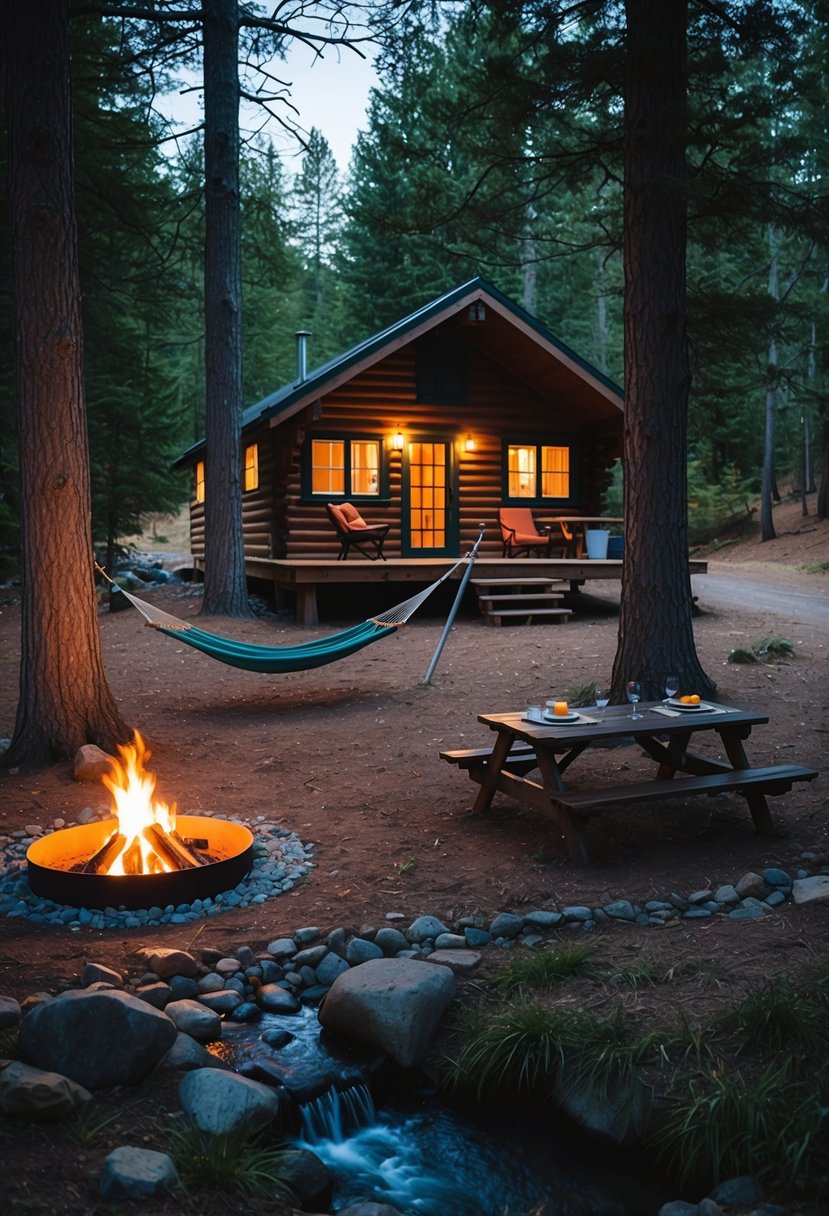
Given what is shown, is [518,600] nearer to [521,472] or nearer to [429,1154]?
[521,472]

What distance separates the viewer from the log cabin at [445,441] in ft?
42.9

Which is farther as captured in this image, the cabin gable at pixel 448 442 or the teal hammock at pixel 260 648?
the cabin gable at pixel 448 442

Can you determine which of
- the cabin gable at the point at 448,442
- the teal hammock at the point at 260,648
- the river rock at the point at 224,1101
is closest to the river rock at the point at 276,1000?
the river rock at the point at 224,1101

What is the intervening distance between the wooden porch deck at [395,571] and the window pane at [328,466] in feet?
5.14

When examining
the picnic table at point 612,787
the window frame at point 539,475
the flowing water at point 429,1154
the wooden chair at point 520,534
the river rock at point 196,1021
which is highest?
the window frame at point 539,475

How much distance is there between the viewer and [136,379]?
58.2ft

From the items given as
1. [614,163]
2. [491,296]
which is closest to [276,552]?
[491,296]

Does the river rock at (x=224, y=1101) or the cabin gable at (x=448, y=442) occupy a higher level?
the cabin gable at (x=448, y=442)

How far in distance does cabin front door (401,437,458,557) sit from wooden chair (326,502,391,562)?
965mm

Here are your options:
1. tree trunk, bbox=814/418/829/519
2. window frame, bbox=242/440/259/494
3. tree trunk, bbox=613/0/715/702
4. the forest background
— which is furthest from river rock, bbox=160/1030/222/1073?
tree trunk, bbox=814/418/829/519

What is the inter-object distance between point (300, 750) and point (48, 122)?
156 inches

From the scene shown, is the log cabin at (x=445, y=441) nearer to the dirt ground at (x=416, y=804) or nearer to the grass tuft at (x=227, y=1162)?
the dirt ground at (x=416, y=804)

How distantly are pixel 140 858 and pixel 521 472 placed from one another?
11.6 m

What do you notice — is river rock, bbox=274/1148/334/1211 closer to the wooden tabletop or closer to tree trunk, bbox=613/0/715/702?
the wooden tabletop
